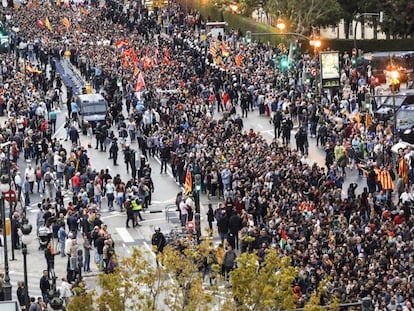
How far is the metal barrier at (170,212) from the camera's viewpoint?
193 ft

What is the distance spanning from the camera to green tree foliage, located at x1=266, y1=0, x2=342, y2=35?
102 m

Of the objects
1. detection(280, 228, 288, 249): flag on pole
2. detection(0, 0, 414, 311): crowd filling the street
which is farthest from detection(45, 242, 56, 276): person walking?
detection(280, 228, 288, 249): flag on pole

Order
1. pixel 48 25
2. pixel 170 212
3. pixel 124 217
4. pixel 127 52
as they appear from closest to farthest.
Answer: pixel 170 212 < pixel 124 217 < pixel 127 52 < pixel 48 25

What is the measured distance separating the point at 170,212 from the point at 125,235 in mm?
2905

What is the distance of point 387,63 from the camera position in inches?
3425

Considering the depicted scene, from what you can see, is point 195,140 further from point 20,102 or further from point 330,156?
point 20,102

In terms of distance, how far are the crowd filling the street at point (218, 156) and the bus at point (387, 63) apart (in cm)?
209

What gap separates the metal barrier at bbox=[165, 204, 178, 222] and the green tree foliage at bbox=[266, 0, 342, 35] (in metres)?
42.5

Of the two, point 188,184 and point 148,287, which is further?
point 188,184

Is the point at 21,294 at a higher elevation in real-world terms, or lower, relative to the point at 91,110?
lower

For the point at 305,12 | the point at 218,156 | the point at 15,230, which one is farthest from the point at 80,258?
the point at 305,12

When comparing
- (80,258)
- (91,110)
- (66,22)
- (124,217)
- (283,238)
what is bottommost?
(124,217)

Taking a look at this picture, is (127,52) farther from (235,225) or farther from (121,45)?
(235,225)

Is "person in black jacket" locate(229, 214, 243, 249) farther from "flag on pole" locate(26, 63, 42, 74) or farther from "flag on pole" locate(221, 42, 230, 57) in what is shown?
"flag on pole" locate(26, 63, 42, 74)
